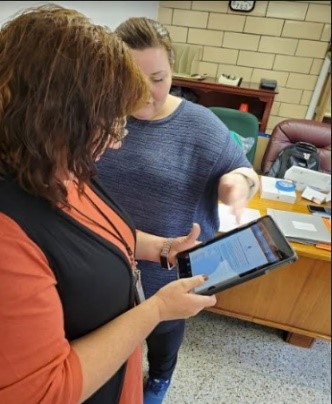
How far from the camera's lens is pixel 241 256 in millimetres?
390

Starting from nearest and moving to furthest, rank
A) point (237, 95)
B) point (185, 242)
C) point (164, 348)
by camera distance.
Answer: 1. point (237, 95)
2. point (185, 242)
3. point (164, 348)

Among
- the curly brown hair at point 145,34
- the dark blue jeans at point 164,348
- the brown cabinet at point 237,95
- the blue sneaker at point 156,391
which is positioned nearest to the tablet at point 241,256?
the brown cabinet at point 237,95

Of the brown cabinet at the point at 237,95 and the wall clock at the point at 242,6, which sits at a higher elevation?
the wall clock at the point at 242,6

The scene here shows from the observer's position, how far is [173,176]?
66cm

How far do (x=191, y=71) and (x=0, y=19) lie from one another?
0.87 feet

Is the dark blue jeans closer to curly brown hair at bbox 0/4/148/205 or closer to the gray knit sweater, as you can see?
the gray knit sweater

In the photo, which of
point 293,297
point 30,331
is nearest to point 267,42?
point 293,297

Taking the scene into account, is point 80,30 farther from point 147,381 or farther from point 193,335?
point 147,381

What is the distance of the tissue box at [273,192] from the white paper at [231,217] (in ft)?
0.08

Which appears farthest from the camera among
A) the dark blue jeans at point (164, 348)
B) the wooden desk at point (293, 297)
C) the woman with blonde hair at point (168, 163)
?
the dark blue jeans at point (164, 348)

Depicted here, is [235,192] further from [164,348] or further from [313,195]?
[164,348]

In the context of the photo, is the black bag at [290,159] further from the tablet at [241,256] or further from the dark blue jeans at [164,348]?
the dark blue jeans at [164,348]

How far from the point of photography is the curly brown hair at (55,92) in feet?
1.11

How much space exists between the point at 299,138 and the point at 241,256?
6.0 inches
